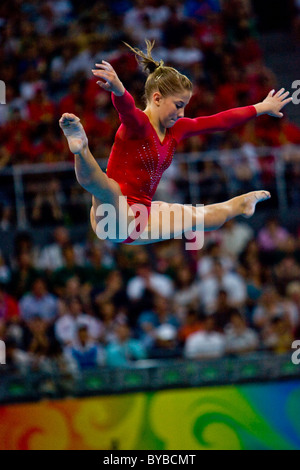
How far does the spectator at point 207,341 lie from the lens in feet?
19.2

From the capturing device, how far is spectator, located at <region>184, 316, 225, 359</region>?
19.2 feet

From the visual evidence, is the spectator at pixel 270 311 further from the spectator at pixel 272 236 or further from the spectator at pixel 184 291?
the spectator at pixel 272 236

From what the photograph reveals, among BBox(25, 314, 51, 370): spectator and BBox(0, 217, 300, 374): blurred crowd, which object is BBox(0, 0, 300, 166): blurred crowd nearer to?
BBox(0, 217, 300, 374): blurred crowd

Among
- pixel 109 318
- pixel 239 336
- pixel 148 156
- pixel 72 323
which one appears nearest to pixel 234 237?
pixel 239 336

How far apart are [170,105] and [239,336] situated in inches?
117

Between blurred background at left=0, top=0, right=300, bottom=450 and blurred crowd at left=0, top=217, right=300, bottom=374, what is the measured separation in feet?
0.05

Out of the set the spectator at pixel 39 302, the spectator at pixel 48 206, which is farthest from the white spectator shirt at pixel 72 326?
the spectator at pixel 48 206

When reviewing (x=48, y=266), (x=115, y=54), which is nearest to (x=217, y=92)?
(x=115, y=54)

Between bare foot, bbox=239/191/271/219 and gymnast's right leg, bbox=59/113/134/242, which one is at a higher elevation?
bare foot, bbox=239/191/271/219

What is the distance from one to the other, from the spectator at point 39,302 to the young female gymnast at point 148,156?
8.47 ft

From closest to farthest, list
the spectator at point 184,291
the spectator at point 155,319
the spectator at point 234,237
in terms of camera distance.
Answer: the spectator at point 155,319 → the spectator at point 184,291 → the spectator at point 234,237

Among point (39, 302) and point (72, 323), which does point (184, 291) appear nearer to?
point (72, 323)

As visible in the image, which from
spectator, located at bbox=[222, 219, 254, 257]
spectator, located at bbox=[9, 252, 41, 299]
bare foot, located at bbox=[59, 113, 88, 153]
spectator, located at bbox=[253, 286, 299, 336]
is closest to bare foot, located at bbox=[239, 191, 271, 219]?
bare foot, located at bbox=[59, 113, 88, 153]
